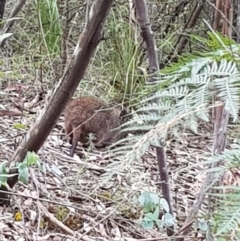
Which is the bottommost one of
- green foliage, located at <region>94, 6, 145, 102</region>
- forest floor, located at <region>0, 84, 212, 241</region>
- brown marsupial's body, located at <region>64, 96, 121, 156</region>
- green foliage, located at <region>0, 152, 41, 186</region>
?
forest floor, located at <region>0, 84, 212, 241</region>

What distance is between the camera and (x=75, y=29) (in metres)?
5.23

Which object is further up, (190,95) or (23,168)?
(190,95)

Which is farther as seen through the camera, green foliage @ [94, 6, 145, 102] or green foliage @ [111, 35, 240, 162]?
green foliage @ [94, 6, 145, 102]

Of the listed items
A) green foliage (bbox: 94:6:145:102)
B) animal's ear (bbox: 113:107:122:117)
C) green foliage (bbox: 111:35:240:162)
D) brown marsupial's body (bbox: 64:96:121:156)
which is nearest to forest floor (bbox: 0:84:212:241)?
brown marsupial's body (bbox: 64:96:121:156)

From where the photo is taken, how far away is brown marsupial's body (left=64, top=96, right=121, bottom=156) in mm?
3691

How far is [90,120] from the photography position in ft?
12.2

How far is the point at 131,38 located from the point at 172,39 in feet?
3.27

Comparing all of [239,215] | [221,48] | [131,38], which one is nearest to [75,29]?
[131,38]

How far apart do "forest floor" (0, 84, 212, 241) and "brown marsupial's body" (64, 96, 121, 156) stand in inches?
4.2

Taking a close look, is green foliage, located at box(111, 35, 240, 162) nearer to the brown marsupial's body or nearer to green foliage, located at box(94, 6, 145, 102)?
the brown marsupial's body

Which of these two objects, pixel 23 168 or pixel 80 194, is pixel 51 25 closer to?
pixel 80 194

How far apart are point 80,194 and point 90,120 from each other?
0.92 metres

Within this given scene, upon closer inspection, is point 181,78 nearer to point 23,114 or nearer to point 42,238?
point 42,238

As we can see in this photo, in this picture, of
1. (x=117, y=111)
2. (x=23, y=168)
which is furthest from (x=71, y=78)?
(x=117, y=111)
